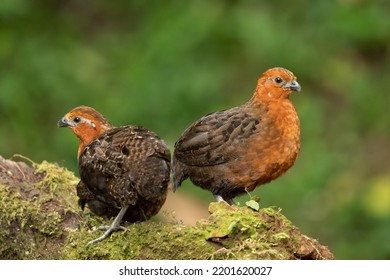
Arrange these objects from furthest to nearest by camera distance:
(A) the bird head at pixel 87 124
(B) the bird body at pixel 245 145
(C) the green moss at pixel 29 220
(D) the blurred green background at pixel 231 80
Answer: (D) the blurred green background at pixel 231 80 → (B) the bird body at pixel 245 145 → (A) the bird head at pixel 87 124 → (C) the green moss at pixel 29 220

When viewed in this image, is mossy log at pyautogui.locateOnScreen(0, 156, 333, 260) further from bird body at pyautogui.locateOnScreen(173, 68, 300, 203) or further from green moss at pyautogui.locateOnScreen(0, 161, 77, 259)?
bird body at pyautogui.locateOnScreen(173, 68, 300, 203)

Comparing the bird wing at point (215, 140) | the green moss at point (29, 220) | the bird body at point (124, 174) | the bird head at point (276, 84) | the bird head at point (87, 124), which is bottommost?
the green moss at point (29, 220)

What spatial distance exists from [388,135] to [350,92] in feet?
2.41

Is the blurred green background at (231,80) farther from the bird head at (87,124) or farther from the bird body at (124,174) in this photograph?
the bird body at (124,174)

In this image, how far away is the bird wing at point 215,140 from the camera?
26.4ft

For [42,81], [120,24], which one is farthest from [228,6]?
[42,81]

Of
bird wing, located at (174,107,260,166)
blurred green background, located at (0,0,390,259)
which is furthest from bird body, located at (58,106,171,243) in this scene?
blurred green background, located at (0,0,390,259)

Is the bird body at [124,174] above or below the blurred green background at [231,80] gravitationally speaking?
below

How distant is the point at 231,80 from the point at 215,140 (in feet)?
16.9

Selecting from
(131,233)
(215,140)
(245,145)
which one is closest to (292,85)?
(245,145)

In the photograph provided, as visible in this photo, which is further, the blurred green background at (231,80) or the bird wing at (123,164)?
the blurred green background at (231,80)

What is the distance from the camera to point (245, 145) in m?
8.04

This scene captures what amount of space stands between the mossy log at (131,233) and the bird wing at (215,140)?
2.98 ft

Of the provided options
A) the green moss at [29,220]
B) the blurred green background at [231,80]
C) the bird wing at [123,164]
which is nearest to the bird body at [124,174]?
the bird wing at [123,164]
